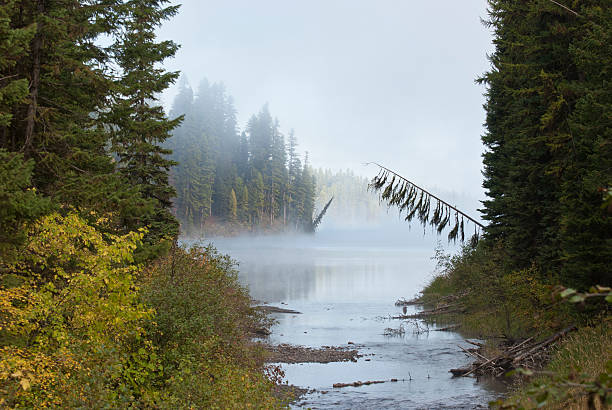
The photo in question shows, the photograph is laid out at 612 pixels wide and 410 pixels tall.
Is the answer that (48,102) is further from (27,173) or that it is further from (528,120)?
(528,120)

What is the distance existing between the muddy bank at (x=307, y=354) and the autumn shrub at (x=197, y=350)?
3.11 meters

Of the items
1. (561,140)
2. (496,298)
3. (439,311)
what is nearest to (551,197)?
(561,140)

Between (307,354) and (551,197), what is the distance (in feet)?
38.7

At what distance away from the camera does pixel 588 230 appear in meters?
14.8

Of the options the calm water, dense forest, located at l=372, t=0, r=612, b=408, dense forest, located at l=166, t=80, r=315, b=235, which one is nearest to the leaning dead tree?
dense forest, located at l=372, t=0, r=612, b=408

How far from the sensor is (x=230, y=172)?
319 feet

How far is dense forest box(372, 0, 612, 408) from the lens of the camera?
1405 centimetres

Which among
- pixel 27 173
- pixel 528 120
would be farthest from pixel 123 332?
pixel 528 120

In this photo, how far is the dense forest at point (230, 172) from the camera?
8725cm

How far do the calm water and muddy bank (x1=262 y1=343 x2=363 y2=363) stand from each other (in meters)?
0.60

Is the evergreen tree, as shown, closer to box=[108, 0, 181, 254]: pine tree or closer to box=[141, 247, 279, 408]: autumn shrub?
box=[108, 0, 181, 254]: pine tree

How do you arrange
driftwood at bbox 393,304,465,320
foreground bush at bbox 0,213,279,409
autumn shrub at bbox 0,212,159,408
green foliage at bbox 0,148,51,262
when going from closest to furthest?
autumn shrub at bbox 0,212,159,408 → foreground bush at bbox 0,213,279,409 → green foliage at bbox 0,148,51,262 → driftwood at bbox 393,304,465,320

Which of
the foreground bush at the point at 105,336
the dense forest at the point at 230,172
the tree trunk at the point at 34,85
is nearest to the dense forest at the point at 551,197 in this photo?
the foreground bush at the point at 105,336

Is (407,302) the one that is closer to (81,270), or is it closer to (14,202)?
(81,270)
